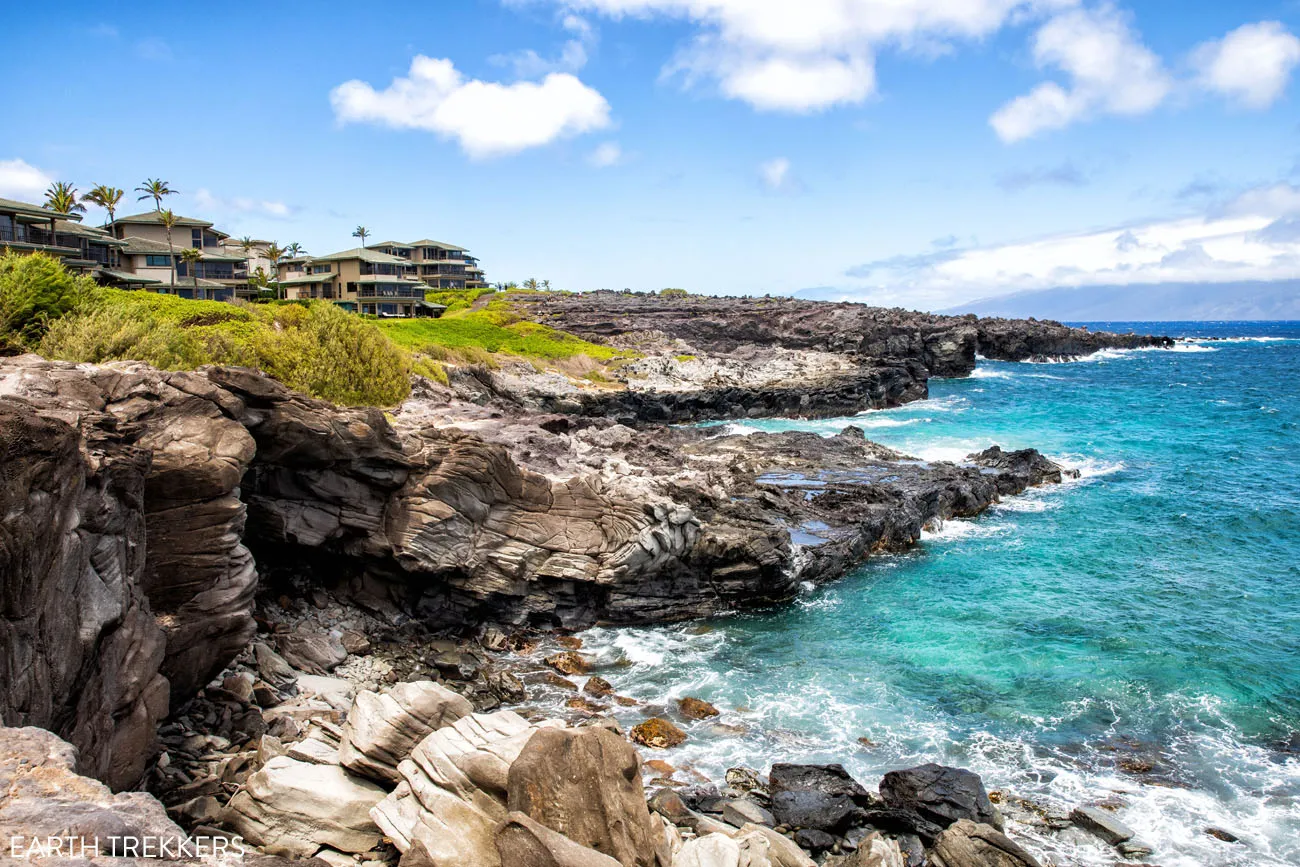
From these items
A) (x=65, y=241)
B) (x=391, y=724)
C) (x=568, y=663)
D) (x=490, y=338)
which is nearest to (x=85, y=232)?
(x=65, y=241)

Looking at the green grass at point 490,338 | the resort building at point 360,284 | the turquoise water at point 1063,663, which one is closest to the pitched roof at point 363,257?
the resort building at point 360,284

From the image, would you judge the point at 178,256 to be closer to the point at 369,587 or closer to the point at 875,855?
the point at 369,587

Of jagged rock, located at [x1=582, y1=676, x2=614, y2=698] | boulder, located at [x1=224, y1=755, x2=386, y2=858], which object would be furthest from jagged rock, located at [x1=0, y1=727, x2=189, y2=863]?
jagged rock, located at [x1=582, y1=676, x2=614, y2=698]

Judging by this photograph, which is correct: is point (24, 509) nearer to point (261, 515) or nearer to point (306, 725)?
point (306, 725)

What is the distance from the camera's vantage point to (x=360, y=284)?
336 feet

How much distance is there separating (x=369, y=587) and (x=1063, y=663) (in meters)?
22.3

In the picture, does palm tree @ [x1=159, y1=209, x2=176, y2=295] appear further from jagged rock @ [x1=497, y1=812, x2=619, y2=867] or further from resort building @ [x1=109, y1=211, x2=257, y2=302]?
jagged rock @ [x1=497, y1=812, x2=619, y2=867]

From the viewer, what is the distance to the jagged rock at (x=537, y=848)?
10570 mm

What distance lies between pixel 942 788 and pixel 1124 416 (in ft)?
234

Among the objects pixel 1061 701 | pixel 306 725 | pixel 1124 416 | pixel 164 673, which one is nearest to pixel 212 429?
pixel 164 673

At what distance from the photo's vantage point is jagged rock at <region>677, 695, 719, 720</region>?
22391 millimetres

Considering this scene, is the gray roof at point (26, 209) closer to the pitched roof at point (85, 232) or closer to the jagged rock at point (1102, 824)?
the pitched roof at point (85, 232)

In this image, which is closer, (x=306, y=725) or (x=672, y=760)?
(x=306, y=725)

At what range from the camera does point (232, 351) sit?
35.7 m
